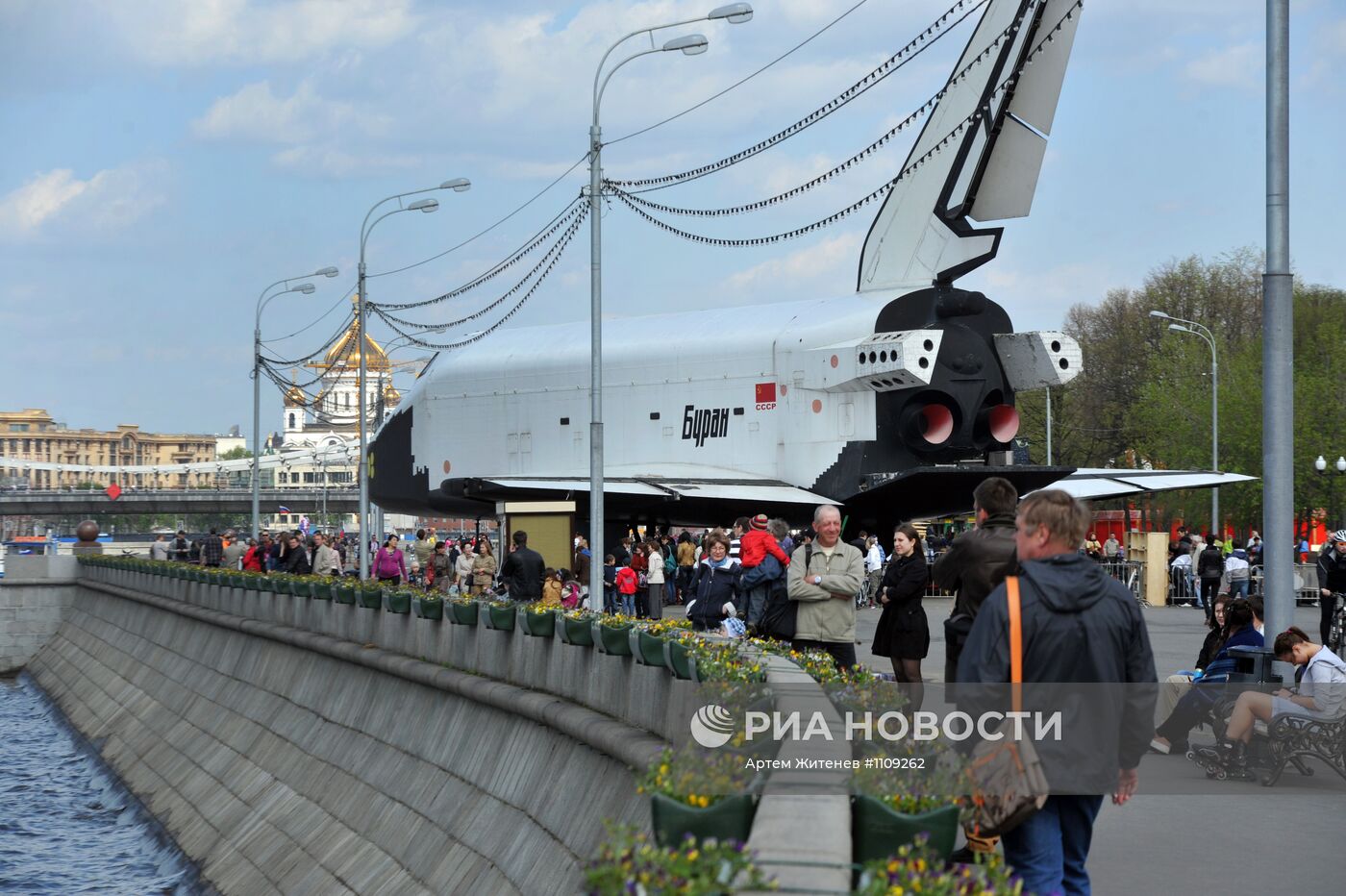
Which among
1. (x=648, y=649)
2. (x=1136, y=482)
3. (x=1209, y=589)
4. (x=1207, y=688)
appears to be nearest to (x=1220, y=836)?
(x=1207, y=688)

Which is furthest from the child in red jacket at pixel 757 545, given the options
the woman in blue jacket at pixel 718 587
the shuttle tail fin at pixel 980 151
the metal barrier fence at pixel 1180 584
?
the metal barrier fence at pixel 1180 584

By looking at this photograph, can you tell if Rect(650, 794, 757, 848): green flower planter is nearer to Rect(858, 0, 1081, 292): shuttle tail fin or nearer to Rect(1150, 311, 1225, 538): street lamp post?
Rect(858, 0, 1081, 292): shuttle tail fin

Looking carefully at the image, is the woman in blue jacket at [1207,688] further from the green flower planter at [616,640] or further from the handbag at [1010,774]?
the handbag at [1010,774]

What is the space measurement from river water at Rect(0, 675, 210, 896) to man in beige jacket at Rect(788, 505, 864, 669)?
1016 centimetres

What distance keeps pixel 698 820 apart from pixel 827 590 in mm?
7006

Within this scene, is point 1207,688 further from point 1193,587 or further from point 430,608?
point 1193,587

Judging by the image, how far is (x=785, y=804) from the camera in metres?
5.96

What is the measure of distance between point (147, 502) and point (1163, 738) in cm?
9857

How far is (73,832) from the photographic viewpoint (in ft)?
83.6

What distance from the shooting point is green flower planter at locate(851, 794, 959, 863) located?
5.57 metres

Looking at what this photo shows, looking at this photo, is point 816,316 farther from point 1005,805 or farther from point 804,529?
point 1005,805

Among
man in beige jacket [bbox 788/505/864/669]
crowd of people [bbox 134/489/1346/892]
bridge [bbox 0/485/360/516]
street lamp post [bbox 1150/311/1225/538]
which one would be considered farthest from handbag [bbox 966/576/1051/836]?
bridge [bbox 0/485/360/516]

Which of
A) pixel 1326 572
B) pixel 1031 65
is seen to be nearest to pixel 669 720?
pixel 1326 572

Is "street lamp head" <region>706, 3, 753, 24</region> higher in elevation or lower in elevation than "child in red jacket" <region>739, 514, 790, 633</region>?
higher
